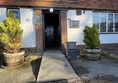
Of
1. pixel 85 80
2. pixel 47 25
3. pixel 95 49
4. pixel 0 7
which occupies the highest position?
pixel 0 7

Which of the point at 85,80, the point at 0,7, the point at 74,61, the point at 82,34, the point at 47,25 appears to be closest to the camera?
the point at 85,80

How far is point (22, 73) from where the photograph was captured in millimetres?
8859

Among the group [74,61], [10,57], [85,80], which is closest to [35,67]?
[10,57]

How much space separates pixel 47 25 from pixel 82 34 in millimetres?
3303

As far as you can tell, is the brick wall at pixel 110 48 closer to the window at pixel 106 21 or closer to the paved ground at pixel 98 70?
the window at pixel 106 21

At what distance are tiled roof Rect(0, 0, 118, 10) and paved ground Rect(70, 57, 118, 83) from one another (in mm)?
3468

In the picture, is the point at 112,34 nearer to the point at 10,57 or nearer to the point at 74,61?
the point at 74,61

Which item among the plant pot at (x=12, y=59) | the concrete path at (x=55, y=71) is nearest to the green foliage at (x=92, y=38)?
the concrete path at (x=55, y=71)

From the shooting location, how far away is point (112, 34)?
1392 cm

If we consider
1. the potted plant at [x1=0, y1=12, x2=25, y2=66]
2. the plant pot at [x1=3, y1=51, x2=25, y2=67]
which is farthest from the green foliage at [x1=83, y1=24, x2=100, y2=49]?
the plant pot at [x1=3, y1=51, x2=25, y2=67]

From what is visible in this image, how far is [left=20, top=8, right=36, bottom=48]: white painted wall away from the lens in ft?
40.5

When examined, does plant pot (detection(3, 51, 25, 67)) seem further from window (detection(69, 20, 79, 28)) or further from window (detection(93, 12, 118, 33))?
window (detection(93, 12, 118, 33))

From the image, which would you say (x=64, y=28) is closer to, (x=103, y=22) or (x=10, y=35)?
(x=103, y=22)

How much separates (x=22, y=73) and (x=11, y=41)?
183cm
